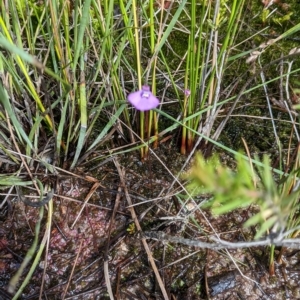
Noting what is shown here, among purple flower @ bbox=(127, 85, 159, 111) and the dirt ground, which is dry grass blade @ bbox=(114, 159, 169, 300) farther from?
purple flower @ bbox=(127, 85, 159, 111)

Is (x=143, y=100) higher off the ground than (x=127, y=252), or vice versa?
(x=143, y=100)

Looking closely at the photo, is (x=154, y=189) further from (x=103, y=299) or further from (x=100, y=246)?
(x=103, y=299)

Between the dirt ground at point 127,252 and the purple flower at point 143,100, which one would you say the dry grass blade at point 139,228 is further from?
the purple flower at point 143,100

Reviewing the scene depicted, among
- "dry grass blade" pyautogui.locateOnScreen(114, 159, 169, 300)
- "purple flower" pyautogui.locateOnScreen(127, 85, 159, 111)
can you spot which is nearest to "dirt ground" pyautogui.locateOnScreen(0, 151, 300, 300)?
"dry grass blade" pyautogui.locateOnScreen(114, 159, 169, 300)

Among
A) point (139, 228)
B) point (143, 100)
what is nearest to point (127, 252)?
point (139, 228)

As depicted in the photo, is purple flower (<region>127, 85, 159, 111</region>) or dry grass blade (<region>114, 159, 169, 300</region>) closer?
purple flower (<region>127, 85, 159, 111</region>)

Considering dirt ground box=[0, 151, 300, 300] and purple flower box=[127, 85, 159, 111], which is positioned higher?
purple flower box=[127, 85, 159, 111]

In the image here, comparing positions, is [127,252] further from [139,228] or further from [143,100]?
[143,100]

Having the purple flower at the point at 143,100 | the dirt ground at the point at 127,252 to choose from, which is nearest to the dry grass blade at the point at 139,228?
the dirt ground at the point at 127,252
